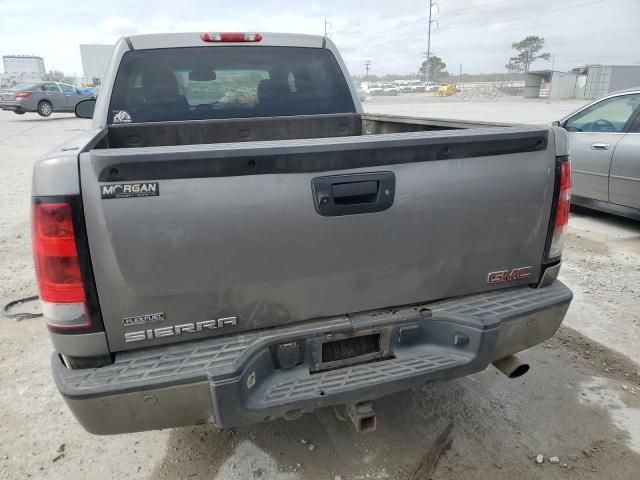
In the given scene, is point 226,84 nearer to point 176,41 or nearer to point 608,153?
point 176,41

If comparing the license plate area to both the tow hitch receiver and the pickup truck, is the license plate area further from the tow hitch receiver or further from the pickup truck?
the tow hitch receiver

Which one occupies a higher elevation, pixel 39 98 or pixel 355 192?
pixel 39 98

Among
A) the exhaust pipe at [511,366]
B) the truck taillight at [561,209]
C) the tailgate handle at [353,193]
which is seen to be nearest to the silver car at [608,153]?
the truck taillight at [561,209]

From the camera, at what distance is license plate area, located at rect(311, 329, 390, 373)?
6.79 ft

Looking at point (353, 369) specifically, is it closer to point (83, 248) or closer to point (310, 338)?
point (310, 338)

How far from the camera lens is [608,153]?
19.0 feet

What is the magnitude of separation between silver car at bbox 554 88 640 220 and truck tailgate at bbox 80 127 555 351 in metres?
4.17

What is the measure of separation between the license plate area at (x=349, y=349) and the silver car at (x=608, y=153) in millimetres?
4647

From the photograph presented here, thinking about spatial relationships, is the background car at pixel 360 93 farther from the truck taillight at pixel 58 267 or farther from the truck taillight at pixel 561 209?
the truck taillight at pixel 58 267

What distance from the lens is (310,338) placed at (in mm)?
2020

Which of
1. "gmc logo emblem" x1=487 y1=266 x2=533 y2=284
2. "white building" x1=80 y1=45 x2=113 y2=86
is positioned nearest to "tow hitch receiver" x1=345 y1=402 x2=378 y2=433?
"gmc logo emblem" x1=487 y1=266 x2=533 y2=284

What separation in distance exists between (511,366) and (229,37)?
3.09 meters

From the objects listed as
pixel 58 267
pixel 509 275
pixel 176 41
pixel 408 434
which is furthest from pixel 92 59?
pixel 509 275

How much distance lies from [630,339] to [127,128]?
408cm
